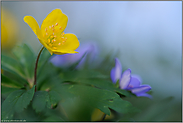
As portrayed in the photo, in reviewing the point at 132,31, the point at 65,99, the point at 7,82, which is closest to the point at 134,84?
the point at 65,99

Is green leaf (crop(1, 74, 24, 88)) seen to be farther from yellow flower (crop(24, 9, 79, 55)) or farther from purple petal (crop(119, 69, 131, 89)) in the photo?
purple petal (crop(119, 69, 131, 89))

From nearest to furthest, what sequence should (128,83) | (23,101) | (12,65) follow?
(23,101) < (128,83) < (12,65)

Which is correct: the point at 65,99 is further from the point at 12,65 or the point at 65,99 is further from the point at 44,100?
the point at 12,65

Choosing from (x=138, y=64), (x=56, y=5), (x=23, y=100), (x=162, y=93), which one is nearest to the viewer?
(x=23, y=100)

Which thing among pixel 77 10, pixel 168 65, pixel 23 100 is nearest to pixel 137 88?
pixel 23 100

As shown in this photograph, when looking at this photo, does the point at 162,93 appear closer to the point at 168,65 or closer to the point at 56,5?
the point at 168,65

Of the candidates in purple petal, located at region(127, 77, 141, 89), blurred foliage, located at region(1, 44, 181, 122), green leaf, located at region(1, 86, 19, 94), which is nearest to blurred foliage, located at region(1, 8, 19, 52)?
blurred foliage, located at region(1, 44, 181, 122)

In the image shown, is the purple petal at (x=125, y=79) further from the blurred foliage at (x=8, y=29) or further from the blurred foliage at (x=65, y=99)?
the blurred foliage at (x=8, y=29)
